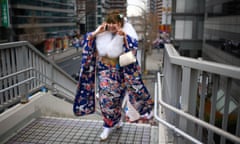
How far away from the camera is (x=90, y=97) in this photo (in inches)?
144

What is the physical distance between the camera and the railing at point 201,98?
4.83ft

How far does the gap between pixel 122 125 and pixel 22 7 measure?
3233 centimetres

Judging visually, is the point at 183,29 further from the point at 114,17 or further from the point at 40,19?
the point at 114,17

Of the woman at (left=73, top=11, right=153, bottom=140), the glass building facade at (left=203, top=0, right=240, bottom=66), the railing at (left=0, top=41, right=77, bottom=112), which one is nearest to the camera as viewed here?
the woman at (left=73, top=11, right=153, bottom=140)

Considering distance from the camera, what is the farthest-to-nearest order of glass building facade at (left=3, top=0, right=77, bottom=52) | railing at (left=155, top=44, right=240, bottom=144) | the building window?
glass building facade at (left=3, top=0, right=77, bottom=52) < the building window < railing at (left=155, top=44, right=240, bottom=144)

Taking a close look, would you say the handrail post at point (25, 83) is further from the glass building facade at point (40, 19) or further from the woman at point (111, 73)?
the glass building facade at point (40, 19)

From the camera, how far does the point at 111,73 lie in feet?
11.2

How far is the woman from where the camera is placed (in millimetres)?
3395

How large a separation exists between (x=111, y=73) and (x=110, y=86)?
17 cm

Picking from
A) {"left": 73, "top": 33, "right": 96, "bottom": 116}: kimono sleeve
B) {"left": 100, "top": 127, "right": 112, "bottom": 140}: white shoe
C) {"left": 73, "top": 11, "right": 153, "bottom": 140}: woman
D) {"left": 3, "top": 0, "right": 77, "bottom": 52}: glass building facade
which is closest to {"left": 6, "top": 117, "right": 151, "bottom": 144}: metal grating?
{"left": 100, "top": 127, "right": 112, "bottom": 140}: white shoe

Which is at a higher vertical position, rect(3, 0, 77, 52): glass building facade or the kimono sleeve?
rect(3, 0, 77, 52): glass building facade

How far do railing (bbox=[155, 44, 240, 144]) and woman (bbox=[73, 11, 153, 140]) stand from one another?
4.01 feet

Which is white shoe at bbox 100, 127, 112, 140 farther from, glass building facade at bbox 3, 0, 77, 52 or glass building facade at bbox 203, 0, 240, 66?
glass building facade at bbox 3, 0, 77, 52

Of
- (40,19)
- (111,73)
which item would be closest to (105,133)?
(111,73)
